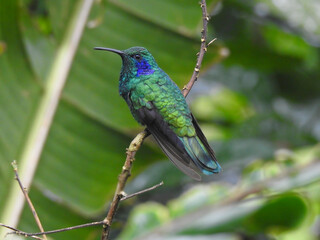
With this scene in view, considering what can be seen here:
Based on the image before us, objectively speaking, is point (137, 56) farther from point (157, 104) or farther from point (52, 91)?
point (52, 91)

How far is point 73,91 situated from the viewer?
252 cm

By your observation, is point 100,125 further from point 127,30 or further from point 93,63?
point 127,30

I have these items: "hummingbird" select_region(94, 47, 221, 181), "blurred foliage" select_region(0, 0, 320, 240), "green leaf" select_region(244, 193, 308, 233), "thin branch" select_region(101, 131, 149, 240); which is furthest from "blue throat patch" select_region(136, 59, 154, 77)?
"green leaf" select_region(244, 193, 308, 233)

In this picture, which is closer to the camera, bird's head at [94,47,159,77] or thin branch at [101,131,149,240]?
thin branch at [101,131,149,240]

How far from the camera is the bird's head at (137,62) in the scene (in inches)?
47.5

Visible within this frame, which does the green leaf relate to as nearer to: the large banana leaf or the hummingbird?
the large banana leaf

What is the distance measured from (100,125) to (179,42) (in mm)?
580

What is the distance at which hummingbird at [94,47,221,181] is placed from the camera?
1114 mm

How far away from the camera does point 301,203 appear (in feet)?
7.07

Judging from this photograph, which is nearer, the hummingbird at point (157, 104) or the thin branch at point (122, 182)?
the thin branch at point (122, 182)

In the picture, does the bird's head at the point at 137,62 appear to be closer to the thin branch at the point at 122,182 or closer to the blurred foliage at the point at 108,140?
the thin branch at the point at 122,182

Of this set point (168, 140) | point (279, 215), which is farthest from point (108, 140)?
point (168, 140)

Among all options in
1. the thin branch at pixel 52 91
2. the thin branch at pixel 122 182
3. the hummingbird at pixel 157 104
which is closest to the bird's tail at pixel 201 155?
the hummingbird at pixel 157 104

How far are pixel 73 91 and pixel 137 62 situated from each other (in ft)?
4.38
